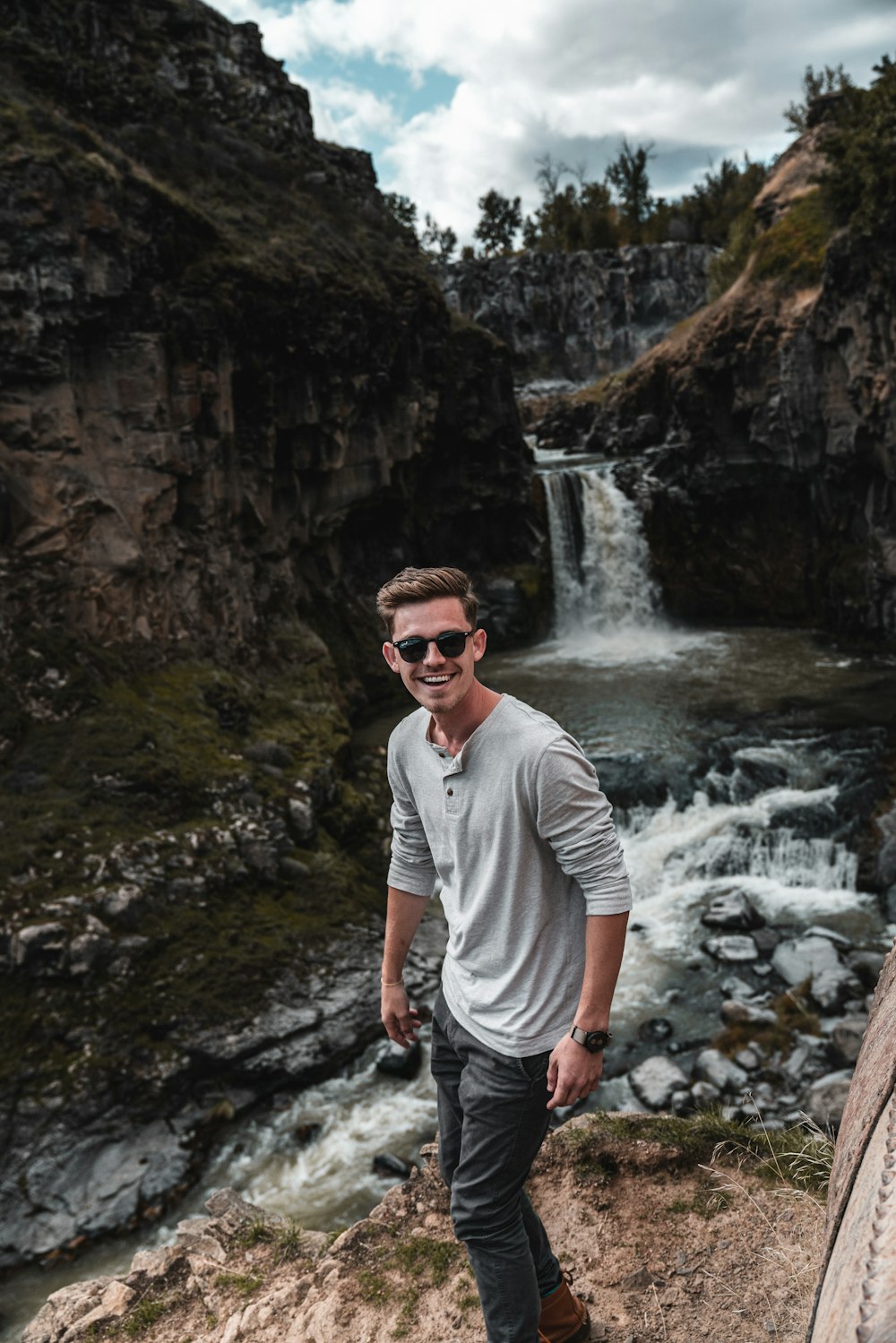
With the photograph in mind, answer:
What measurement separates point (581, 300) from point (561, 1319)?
182 ft

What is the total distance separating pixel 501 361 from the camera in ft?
77.2

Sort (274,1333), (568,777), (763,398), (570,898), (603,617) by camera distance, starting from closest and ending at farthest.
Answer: (568,777) → (570,898) → (274,1333) → (763,398) → (603,617)

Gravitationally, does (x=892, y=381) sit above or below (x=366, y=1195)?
above

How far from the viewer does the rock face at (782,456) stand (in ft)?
62.3

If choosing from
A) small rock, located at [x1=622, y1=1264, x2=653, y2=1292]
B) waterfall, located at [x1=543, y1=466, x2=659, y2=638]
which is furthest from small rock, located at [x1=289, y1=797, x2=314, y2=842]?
waterfall, located at [x1=543, y1=466, x2=659, y2=638]

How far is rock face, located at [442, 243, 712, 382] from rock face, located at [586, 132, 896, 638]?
24.0m

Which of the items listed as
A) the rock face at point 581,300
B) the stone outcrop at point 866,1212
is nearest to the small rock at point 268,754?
the stone outcrop at point 866,1212

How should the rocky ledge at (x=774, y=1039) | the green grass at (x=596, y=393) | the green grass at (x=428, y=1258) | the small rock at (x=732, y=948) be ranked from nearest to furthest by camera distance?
the green grass at (x=428, y=1258), the rocky ledge at (x=774, y=1039), the small rock at (x=732, y=948), the green grass at (x=596, y=393)

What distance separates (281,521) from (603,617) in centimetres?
1122

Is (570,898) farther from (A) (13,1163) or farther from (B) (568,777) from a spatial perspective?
(A) (13,1163)

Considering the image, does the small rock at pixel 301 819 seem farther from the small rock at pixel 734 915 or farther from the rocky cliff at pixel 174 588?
the small rock at pixel 734 915

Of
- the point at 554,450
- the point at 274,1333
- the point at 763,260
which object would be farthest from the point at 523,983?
the point at 554,450

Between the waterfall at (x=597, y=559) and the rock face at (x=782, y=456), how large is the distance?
0.66 m

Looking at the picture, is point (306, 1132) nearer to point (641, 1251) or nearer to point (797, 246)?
point (641, 1251)
